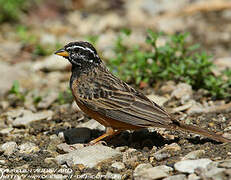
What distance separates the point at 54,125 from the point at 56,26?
6.64 meters

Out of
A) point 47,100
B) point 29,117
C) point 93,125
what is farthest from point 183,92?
point 29,117

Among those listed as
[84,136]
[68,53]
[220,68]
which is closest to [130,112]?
[84,136]

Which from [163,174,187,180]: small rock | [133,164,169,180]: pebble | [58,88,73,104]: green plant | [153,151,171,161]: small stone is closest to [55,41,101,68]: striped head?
[58,88,73,104]: green plant

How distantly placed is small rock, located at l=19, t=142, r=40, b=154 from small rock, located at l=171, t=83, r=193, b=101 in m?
2.94

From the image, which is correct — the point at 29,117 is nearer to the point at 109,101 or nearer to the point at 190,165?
the point at 109,101

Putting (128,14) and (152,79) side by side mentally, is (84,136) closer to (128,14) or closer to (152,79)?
(152,79)

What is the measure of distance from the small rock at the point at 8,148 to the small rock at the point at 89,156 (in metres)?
0.99

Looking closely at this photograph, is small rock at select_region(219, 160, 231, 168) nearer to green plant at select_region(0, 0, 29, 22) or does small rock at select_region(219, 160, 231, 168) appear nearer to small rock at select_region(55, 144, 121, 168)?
small rock at select_region(55, 144, 121, 168)

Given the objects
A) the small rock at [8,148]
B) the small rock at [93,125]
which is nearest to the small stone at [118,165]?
the small rock at [93,125]

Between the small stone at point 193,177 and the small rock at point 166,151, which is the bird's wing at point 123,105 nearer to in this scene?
the small rock at point 166,151

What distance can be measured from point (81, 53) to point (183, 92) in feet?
7.33

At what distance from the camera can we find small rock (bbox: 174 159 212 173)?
541cm

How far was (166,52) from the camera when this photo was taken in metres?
8.88

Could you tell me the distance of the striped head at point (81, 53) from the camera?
25.0ft
